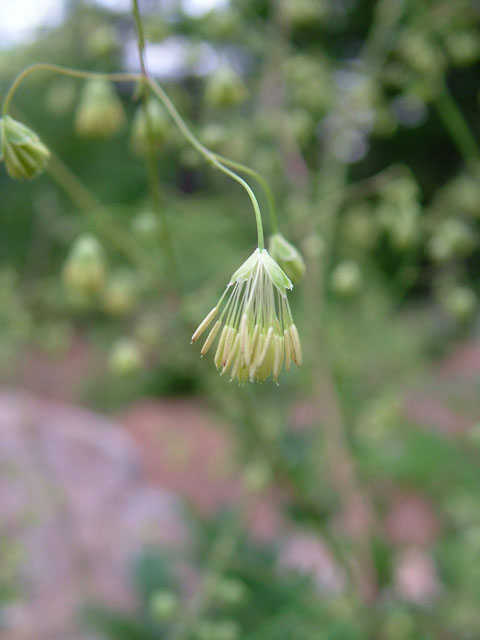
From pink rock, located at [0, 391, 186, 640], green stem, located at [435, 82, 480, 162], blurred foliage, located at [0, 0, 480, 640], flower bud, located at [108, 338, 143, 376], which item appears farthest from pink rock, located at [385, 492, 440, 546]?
flower bud, located at [108, 338, 143, 376]

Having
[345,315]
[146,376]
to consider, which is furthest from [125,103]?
[345,315]

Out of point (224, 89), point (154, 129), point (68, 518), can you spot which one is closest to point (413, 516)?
point (68, 518)

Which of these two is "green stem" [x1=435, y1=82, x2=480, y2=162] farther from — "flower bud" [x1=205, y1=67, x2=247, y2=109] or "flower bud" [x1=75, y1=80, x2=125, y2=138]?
"flower bud" [x1=75, y1=80, x2=125, y2=138]

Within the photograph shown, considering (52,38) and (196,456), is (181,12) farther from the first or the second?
(196,456)

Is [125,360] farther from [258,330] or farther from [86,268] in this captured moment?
[258,330]

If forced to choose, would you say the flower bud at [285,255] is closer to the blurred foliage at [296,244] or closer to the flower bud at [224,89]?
the blurred foliage at [296,244]
